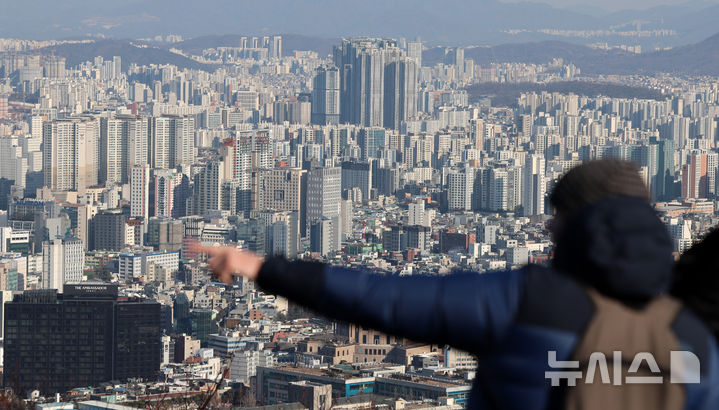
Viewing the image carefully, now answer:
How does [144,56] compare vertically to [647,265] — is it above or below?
above

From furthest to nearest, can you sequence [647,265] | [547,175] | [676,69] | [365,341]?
[676,69], [547,175], [365,341], [647,265]

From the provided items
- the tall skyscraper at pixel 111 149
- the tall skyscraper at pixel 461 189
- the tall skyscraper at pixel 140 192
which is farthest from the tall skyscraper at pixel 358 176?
the tall skyscraper at pixel 140 192

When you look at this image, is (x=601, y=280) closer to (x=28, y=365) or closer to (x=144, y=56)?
(x=28, y=365)

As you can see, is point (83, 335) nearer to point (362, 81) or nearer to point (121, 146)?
point (121, 146)

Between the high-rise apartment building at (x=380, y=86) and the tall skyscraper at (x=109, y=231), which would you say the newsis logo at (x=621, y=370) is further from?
the high-rise apartment building at (x=380, y=86)

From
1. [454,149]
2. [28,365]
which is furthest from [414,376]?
[454,149]

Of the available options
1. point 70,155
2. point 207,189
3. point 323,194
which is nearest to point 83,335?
point 323,194

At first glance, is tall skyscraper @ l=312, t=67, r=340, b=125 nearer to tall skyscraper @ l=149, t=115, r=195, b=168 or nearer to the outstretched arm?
tall skyscraper @ l=149, t=115, r=195, b=168
